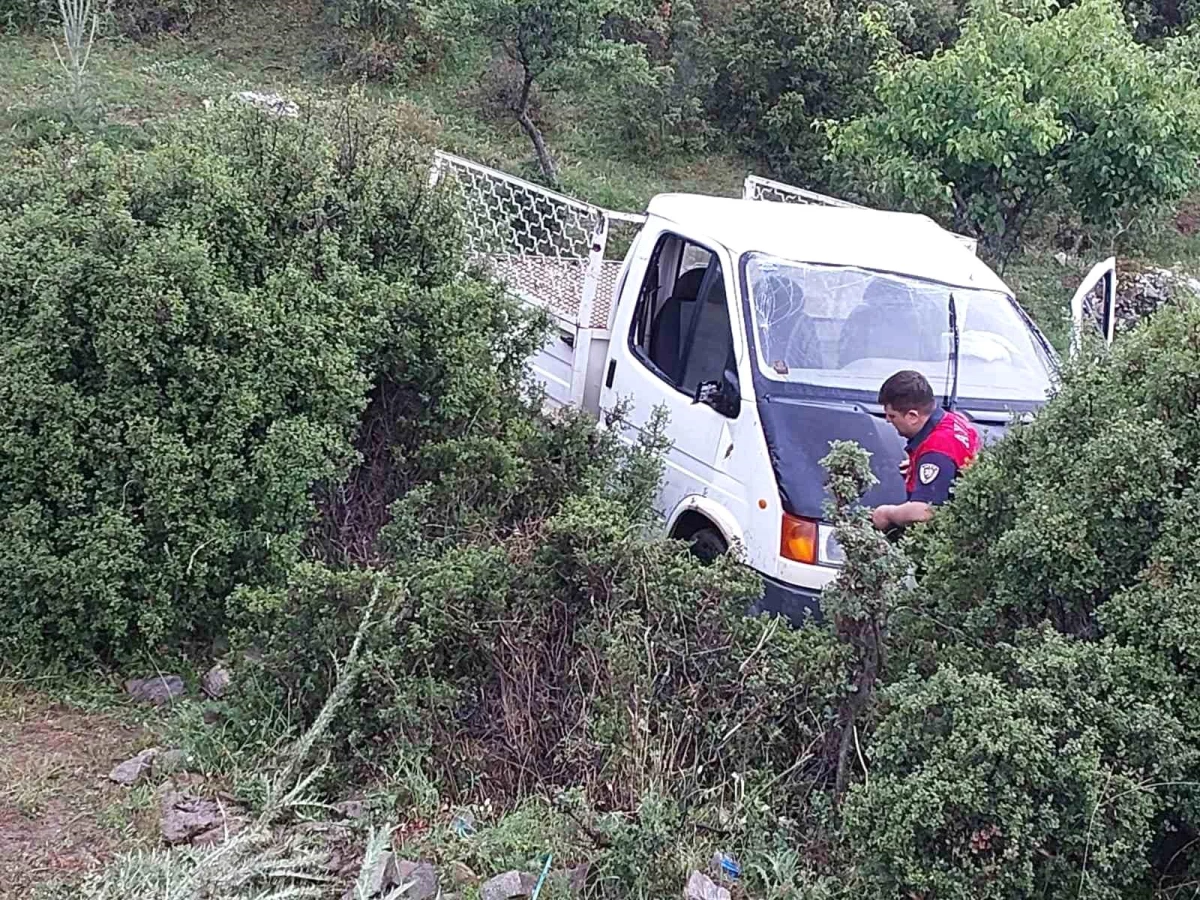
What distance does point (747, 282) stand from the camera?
551 centimetres

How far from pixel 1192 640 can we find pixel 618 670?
166 centimetres

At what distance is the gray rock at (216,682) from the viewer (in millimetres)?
4505

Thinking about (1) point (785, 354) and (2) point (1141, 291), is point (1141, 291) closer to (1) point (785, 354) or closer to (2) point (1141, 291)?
(2) point (1141, 291)

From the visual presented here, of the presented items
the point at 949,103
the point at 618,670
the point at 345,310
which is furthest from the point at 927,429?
the point at 949,103

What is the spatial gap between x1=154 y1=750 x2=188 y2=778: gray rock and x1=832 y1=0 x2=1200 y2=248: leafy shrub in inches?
295

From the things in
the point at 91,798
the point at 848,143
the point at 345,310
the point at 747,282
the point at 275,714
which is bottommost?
the point at 91,798

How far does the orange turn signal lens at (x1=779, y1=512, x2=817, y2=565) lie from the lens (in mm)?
4715

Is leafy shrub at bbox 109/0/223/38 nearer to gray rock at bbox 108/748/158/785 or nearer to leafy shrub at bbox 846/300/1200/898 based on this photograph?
gray rock at bbox 108/748/158/785

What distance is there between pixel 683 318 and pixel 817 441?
1.20 m

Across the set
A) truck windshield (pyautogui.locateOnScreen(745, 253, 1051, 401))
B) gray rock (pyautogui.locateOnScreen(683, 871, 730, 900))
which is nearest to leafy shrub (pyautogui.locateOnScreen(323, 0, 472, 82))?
truck windshield (pyautogui.locateOnScreen(745, 253, 1051, 401))

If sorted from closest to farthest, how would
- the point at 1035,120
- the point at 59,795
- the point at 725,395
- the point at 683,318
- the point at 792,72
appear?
1. the point at 59,795
2. the point at 725,395
3. the point at 683,318
4. the point at 1035,120
5. the point at 792,72

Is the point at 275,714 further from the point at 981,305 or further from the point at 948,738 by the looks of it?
the point at 981,305

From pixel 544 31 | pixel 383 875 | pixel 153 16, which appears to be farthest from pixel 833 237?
pixel 153 16

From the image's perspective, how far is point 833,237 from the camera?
19.5ft
